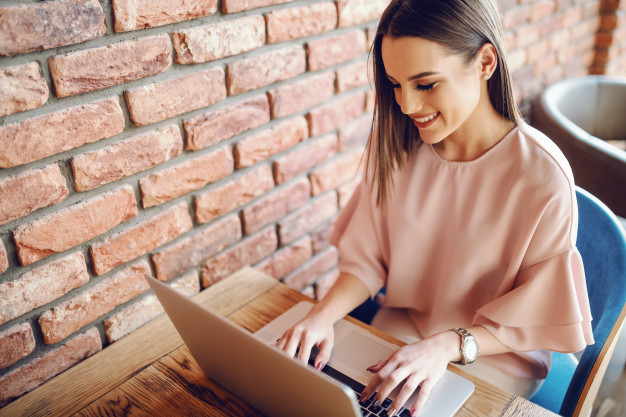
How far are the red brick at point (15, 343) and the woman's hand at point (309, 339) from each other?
419mm

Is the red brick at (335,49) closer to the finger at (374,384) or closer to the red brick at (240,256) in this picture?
the red brick at (240,256)

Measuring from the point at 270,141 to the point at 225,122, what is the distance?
0.15 meters

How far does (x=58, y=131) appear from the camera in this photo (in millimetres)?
827

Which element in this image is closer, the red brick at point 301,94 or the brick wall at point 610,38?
the red brick at point 301,94

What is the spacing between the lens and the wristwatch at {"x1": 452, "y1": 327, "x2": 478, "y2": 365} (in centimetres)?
88

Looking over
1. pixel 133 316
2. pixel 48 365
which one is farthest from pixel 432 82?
pixel 48 365

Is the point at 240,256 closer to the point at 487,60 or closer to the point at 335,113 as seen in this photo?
the point at 335,113

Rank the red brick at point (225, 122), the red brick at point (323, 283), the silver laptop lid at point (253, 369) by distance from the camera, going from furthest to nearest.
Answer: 1. the red brick at point (323, 283)
2. the red brick at point (225, 122)
3. the silver laptop lid at point (253, 369)

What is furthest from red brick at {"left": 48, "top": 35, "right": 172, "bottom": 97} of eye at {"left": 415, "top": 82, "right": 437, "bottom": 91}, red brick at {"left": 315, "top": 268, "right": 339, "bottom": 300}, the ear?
red brick at {"left": 315, "top": 268, "right": 339, "bottom": 300}

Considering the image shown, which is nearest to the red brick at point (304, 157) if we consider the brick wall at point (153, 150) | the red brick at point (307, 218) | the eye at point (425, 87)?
the brick wall at point (153, 150)

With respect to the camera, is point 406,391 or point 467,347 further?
point 467,347

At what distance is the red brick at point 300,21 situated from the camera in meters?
1.13

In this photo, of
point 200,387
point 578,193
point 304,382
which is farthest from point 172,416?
point 578,193

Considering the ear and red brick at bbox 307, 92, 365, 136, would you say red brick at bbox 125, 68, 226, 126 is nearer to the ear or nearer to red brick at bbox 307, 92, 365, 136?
red brick at bbox 307, 92, 365, 136
